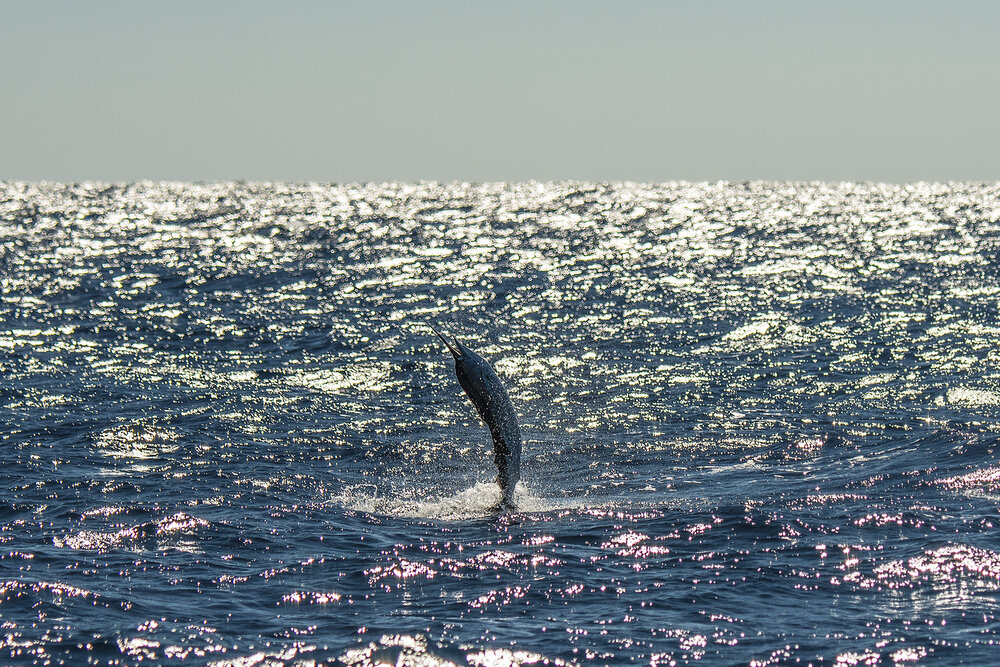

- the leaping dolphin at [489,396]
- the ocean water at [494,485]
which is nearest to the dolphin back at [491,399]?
the leaping dolphin at [489,396]

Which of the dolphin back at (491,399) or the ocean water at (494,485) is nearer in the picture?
the ocean water at (494,485)

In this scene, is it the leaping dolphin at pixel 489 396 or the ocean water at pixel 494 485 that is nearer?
the ocean water at pixel 494 485

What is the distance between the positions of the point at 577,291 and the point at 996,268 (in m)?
34.3

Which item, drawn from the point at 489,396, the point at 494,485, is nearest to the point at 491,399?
the point at 489,396

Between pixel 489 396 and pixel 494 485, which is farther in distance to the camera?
pixel 494 485

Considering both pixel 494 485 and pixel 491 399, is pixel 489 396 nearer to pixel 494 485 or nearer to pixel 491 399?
pixel 491 399

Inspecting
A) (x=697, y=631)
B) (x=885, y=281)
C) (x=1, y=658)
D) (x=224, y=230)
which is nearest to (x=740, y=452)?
(x=697, y=631)

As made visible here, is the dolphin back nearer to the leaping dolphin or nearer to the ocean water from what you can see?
the leaping dolphin

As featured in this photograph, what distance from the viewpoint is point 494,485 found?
29328 millimetres

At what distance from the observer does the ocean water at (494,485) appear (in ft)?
62.2

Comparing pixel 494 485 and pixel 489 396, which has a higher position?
pixel 489 396

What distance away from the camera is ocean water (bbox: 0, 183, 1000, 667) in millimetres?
18953

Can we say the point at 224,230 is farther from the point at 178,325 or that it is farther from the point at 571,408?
the point at 571,408

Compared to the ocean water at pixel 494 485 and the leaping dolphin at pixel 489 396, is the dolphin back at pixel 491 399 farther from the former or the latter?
the ocean water at pixel 494 485
